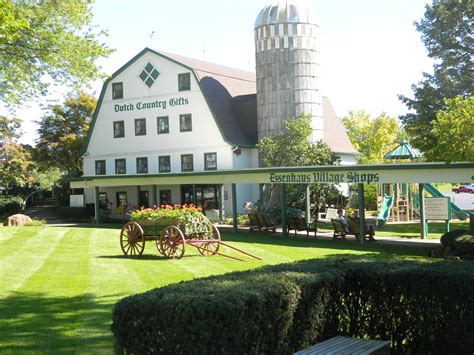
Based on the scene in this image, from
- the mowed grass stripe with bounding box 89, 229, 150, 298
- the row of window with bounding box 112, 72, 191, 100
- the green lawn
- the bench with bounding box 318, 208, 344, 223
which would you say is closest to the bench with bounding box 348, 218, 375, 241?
the green lawn

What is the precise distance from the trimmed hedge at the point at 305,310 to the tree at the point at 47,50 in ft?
54.0

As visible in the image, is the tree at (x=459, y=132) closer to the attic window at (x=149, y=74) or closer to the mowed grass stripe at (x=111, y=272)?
the mowed grass stripe at (x=111, y=272)

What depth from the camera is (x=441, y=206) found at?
22.8 m

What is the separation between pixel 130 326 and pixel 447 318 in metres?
3.57

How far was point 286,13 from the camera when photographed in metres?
37.6

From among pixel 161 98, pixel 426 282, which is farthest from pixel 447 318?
pixel 161 98

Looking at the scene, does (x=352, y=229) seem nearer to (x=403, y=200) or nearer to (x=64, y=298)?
(x=403, y=200)

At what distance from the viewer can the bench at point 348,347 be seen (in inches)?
250

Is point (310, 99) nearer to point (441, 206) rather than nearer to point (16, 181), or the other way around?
point (441, 206)

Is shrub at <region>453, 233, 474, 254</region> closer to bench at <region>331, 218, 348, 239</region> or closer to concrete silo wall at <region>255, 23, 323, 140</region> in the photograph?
bench at <region>331, 218, 348, 239</region>

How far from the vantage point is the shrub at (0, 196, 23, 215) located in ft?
138

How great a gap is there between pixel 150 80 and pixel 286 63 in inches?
360

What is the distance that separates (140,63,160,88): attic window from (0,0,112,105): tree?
16383mm

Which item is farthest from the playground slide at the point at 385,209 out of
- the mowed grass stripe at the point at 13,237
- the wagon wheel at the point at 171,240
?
the mowed grass stripe at the point at 13,237
